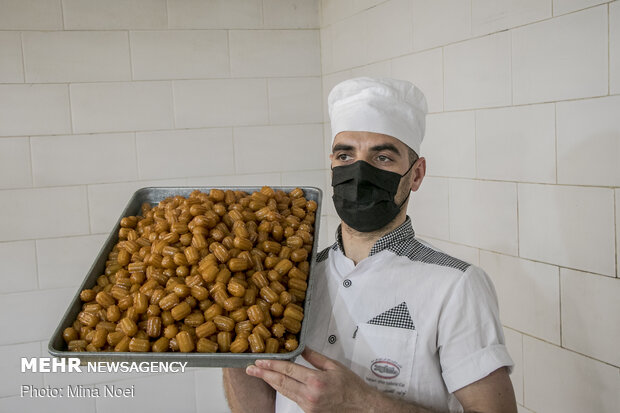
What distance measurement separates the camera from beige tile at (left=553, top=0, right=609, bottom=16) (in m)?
1.61

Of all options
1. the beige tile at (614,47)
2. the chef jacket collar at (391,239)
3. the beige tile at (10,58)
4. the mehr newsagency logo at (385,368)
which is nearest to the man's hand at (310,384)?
the mehr newsagency logo at (385,368)

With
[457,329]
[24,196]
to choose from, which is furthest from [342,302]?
[24,196]

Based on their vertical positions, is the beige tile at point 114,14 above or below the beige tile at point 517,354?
above

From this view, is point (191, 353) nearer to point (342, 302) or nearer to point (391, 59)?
point (342, 302)

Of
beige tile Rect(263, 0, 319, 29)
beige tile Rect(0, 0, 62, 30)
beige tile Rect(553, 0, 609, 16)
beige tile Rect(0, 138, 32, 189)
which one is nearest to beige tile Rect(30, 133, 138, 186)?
beige tile Rect(0, 138, 32, 189)

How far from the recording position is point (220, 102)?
313 cm

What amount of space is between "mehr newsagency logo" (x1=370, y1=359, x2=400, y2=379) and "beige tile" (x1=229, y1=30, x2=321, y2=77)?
2.13 m

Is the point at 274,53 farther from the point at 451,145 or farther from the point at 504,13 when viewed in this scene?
the point at 504,13

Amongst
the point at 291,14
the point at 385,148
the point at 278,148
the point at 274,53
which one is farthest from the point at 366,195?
the point at 291,14

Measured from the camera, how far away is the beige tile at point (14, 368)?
2838mm

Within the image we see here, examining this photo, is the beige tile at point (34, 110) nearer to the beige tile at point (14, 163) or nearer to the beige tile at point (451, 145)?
the beige tile at point (14, 163)

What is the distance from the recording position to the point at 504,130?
77.1 inches

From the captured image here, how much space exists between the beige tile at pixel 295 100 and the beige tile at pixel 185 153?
308 millimetres

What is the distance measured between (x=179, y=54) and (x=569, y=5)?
2.01 metres
